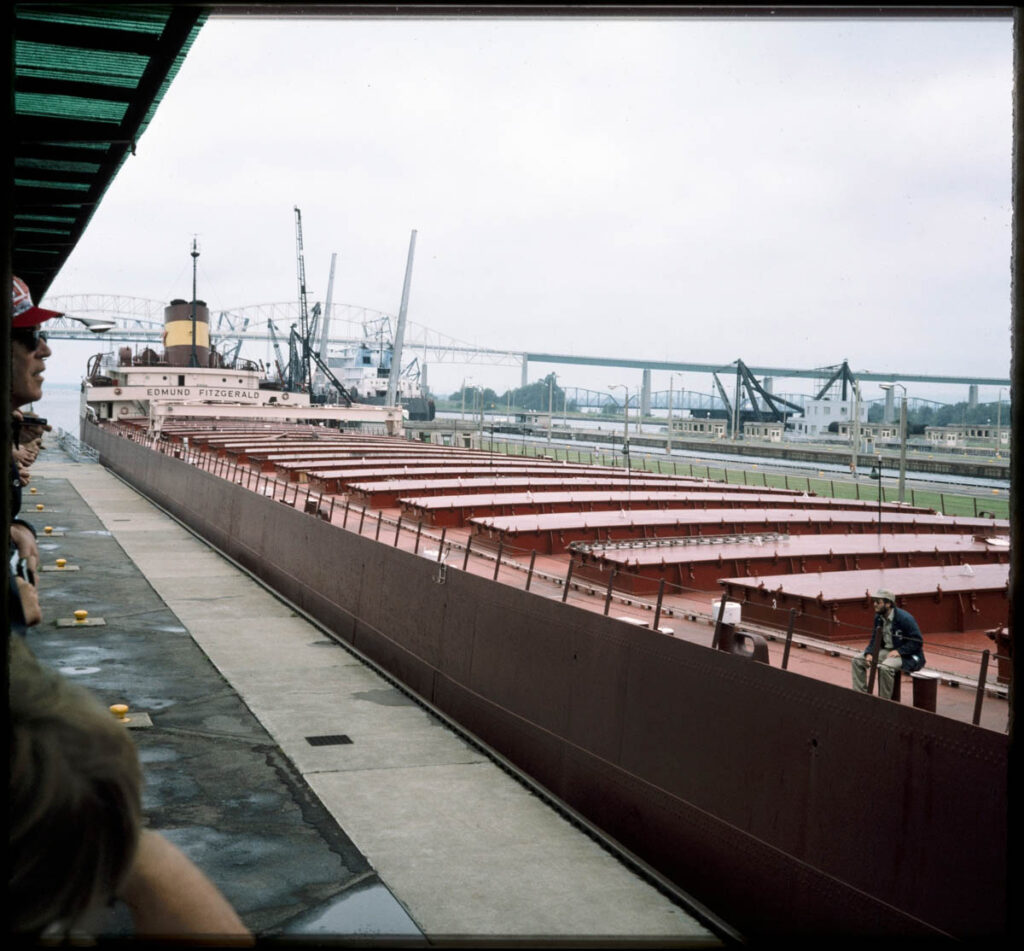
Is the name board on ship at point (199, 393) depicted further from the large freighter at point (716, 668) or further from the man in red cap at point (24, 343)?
the man in red cap at point (24, 343)

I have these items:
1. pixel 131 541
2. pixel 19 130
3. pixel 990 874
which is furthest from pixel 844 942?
pixel 131 541

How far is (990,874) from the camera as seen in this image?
689 cm

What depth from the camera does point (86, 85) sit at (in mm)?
10484

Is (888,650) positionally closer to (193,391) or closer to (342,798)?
(342,798)

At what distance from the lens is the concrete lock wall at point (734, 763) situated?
23.8 ft

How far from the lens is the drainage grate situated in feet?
44.2

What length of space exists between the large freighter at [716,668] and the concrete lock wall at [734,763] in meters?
0.02

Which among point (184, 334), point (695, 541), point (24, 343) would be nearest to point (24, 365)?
point (24, 343)

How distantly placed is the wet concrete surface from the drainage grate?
0.51 metres

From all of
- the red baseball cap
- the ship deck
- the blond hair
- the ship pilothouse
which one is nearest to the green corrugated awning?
the red baseball cap

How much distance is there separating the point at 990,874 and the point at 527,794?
20.0 feet

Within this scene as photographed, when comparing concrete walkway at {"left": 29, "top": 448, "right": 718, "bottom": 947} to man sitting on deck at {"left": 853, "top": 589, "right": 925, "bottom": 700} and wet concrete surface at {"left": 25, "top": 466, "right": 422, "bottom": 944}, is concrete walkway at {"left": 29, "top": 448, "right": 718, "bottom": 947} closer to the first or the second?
wet concrete surface at {"left": 25, "top": 466, "right": 422, "bottom": 944}

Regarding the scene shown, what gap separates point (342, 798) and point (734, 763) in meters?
4.48

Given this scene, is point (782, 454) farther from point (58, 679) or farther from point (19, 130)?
point (58, 679)
